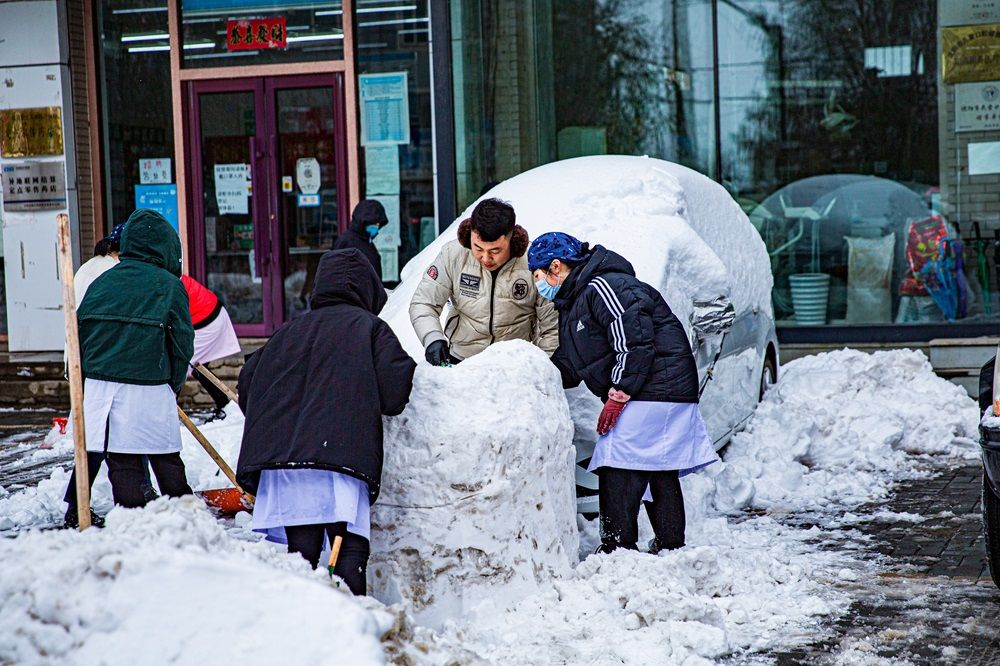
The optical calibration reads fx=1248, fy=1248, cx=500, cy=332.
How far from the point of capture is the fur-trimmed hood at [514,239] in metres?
6.10

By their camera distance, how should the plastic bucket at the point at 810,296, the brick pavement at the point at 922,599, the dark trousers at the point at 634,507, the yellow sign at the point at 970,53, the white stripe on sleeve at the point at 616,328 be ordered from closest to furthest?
the brick pavement at the point at 922,599
the white stripe on sleeve at the point at 616,328
the dark trousers at the point at 634,507
the yellow sign at the point at 970,53
the plastic bucket at the point at 810,296

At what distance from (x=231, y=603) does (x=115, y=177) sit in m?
10.6

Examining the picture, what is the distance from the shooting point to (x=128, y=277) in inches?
240

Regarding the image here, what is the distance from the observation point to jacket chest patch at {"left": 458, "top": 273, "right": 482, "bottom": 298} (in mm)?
6176

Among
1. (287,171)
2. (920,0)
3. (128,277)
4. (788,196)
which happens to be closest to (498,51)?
(287,171)

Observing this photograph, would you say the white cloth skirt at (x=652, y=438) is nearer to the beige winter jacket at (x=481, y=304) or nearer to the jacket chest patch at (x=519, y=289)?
the beige winter jacket at (x=481, y=304)

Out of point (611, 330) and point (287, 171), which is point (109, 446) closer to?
point (611, 330)

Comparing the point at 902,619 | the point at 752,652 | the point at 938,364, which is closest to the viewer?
the point at 752,652

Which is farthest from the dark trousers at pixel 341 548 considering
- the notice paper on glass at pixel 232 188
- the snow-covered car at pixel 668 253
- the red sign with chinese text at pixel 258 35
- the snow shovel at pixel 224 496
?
the red sign with chinese text at pixel 258 35

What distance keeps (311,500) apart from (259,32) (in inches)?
344

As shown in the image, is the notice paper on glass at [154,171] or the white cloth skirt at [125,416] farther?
the notice paper on glass at [154,171]

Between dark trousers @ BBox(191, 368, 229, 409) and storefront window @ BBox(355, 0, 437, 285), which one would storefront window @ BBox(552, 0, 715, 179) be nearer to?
storefront window @ BBox(355, 0, 437, 285)

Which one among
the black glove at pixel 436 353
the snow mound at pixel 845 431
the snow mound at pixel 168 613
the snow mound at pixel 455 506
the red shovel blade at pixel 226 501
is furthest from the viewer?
the snow mound at pixel 845 431

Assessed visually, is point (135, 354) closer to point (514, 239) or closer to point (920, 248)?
point (514, 239)
